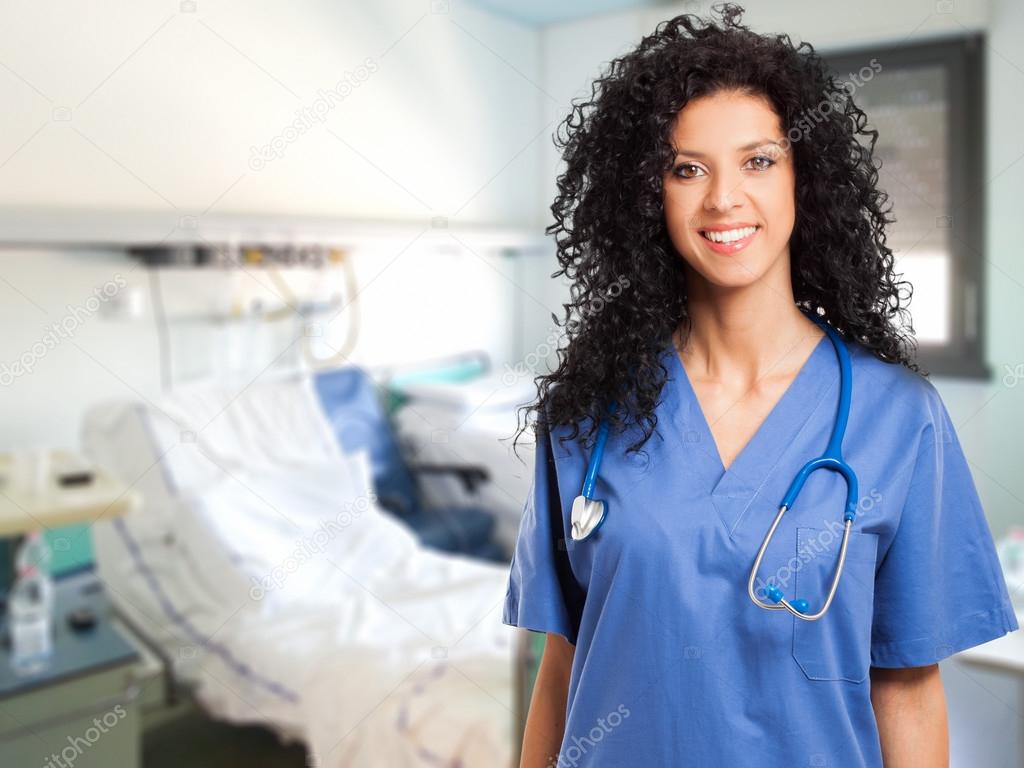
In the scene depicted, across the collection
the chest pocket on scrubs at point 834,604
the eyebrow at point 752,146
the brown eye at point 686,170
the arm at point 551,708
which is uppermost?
the eyebrow at point 752,146

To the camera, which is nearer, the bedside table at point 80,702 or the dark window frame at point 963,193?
the bedside table at point 80,702

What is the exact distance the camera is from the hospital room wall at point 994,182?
9.74 ft

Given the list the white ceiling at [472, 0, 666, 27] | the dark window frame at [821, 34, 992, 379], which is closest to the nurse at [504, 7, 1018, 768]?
the dark window frame at [821, 34, 992, 379]

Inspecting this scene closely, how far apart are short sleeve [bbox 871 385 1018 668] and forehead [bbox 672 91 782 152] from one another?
Result: 28 centimetres

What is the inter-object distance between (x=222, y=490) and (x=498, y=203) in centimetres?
188

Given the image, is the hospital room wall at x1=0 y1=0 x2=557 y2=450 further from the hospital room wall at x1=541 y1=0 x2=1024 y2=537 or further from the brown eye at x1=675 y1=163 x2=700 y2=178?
the brown eye at x1=675 y1=163 x2=700 y2=178

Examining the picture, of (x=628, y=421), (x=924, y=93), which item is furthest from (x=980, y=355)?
(x=628, y=421)

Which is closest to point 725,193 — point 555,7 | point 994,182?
point 994,182

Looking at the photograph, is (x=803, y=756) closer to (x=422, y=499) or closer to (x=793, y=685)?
(x=793, y=685)

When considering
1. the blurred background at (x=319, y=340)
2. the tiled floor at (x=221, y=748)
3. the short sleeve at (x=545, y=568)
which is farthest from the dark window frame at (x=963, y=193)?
the short sleeve at (x=545, y=568)

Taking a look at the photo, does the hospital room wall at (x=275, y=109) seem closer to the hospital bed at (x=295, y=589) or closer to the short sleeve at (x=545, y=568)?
the hospital bed at (x=295, y=589)

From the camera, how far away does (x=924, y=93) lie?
329 cm

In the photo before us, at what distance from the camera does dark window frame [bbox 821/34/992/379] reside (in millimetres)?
3152

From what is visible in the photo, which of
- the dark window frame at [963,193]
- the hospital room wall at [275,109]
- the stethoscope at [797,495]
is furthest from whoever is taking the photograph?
the dark window frame at [963,193]
